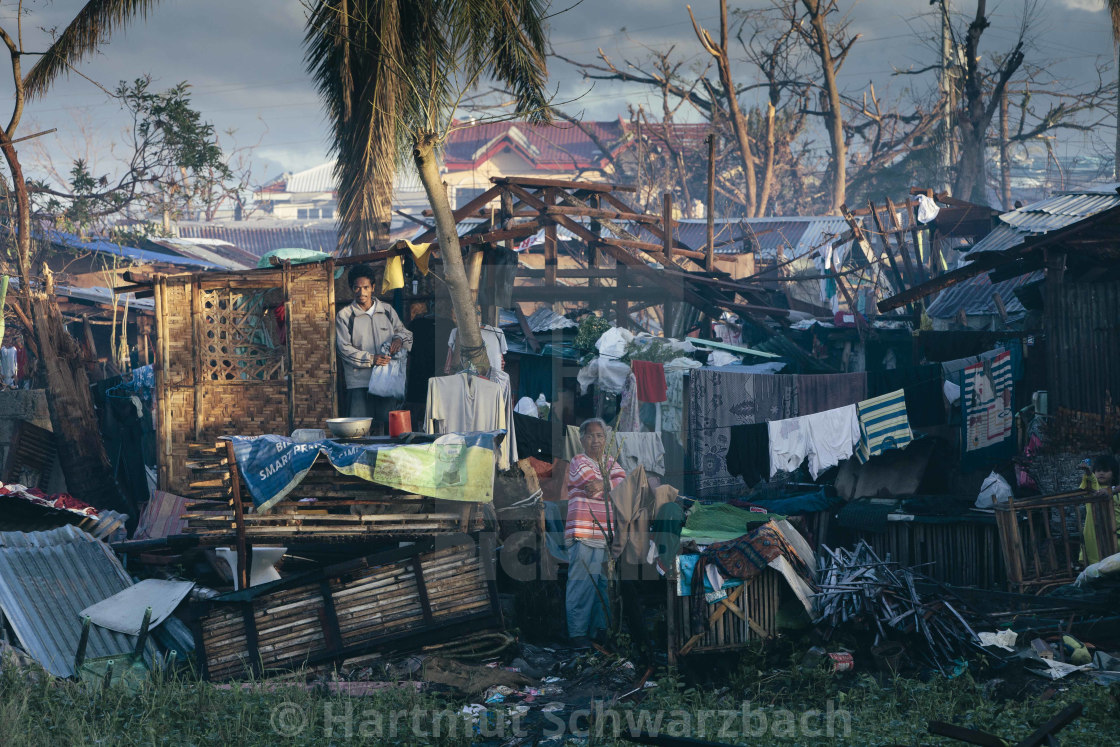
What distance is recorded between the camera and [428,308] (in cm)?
1329

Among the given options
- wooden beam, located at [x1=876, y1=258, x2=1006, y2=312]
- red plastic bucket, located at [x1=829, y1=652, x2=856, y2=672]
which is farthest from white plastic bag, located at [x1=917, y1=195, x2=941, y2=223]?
red plastic bucket, located at [x1=829, y1=652, x2=856, y2=672]

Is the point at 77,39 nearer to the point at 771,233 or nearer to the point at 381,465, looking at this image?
the point at 381,465

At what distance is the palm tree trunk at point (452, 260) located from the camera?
11781 millimetres

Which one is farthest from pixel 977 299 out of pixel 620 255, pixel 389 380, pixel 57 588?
pixel 57 588

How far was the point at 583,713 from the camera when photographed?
7438 mm

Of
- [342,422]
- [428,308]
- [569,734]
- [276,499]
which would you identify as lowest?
[569,734]

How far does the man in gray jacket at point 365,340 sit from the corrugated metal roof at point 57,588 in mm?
3353

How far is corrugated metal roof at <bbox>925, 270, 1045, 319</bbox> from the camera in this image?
1755 cm

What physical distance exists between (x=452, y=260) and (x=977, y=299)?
10.7m

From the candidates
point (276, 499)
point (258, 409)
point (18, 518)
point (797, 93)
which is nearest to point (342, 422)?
point (276, 499)

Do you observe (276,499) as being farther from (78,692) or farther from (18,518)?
(18,518)

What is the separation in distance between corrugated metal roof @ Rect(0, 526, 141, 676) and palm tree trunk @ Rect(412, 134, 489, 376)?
434cm

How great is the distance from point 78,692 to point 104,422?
8382 millimetres

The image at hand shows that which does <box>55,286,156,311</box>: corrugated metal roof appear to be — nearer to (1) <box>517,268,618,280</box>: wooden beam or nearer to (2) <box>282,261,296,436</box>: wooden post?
(1) <box>517,268,618,280</box>: wooden beam
